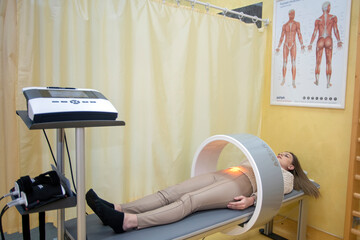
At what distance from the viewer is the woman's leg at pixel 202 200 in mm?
1730

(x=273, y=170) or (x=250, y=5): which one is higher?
(x=250, y=5)

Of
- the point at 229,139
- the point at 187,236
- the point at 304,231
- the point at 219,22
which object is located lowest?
the point at 304,231

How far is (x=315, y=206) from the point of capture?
8.59ft

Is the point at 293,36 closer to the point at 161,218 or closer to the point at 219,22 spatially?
the point at 219,22

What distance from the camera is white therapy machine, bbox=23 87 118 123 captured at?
1107mm

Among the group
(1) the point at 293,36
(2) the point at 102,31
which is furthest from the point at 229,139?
(1) the point at 293,36

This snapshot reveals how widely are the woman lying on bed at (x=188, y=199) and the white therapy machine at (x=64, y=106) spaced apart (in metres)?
0.63

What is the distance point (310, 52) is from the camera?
101 inches

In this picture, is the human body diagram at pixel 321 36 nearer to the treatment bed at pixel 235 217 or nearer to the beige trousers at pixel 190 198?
the treatment bed at pixel 235 217

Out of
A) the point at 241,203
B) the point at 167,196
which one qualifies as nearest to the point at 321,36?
the point at 241,203

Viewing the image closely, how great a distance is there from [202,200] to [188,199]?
104 millimetres

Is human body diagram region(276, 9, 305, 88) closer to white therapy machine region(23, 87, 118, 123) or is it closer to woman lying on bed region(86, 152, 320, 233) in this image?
woman lying on bed region(86, 152, 320, 233)

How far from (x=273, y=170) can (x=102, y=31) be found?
57.7 inches

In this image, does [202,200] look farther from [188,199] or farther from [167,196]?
[167,196]
